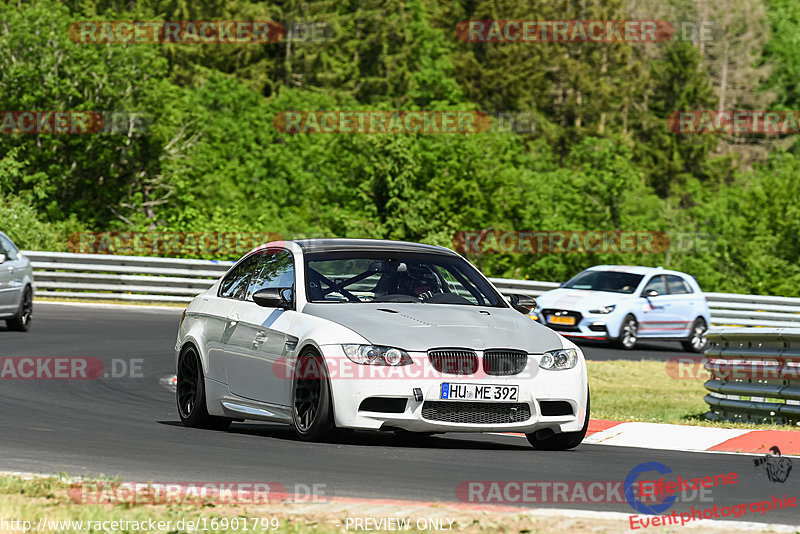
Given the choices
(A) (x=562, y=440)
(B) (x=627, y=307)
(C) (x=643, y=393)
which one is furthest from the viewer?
(B) (x=627, y=307)

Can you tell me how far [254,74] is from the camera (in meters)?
68.6

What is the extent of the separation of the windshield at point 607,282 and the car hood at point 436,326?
16.5 m

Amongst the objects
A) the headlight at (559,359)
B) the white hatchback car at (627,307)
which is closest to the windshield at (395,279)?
the headlight at (559,359)

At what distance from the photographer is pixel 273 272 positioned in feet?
34.9

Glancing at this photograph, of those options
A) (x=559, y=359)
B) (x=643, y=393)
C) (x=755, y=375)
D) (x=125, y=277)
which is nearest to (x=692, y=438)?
(x=559, y=359)

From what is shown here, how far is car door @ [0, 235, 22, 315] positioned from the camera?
19.2 m

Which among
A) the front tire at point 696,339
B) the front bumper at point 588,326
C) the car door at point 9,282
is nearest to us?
the car door at point 9,282

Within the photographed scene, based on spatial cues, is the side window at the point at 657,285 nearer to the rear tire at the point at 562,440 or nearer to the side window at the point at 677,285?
the side window at the point at 677,285

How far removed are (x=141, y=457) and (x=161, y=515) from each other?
2.28 metres

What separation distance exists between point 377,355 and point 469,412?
0.72 meters

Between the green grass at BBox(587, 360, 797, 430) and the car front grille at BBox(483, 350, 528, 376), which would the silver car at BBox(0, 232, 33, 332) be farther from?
the car front grille at BBox(483, 350, 528, 376)

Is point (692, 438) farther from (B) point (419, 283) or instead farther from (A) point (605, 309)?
(A) point (605, 309)

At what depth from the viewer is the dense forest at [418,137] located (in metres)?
42.3

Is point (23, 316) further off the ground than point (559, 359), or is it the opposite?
point (559, 359)
